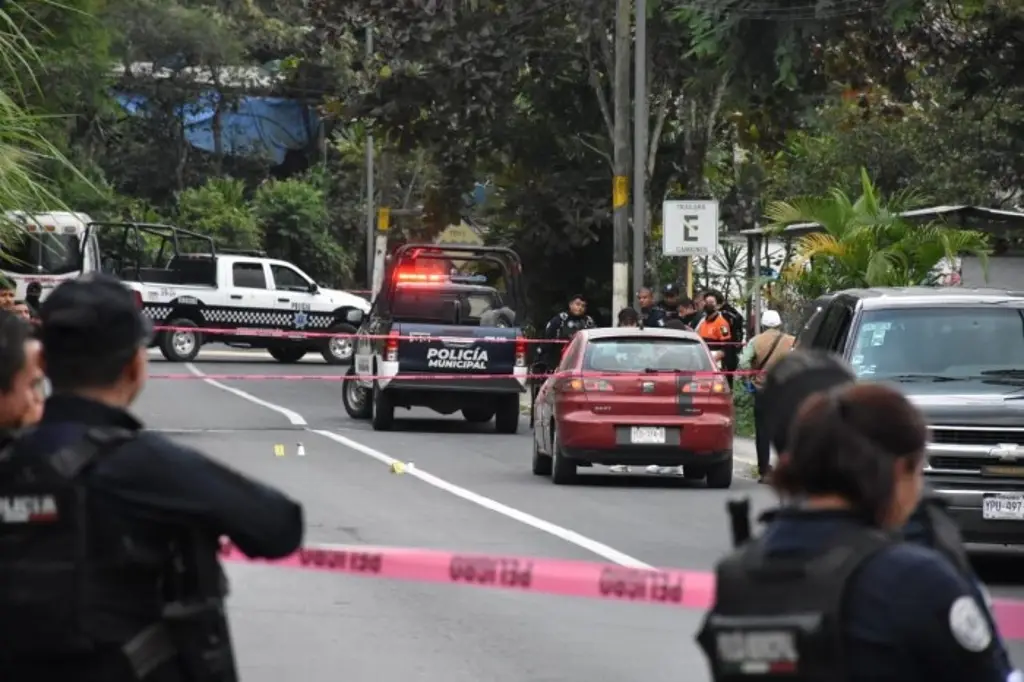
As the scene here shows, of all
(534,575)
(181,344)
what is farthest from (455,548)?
(181,344)

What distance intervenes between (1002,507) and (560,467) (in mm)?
7327

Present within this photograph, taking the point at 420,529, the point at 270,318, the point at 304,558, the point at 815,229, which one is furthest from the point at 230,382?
the point at 304,558


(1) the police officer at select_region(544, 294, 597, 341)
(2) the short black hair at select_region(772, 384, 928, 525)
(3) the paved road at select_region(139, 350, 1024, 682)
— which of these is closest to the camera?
(2) the short black hair at select_region(772, 384, 928, 525)

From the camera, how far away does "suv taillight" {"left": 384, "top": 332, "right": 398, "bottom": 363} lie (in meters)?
26.4

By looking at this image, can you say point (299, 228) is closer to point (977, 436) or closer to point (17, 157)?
point (17, 157)

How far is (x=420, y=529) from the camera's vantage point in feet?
52.1

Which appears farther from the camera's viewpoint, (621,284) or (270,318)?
(270,318)

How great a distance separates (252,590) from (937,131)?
87.9ft

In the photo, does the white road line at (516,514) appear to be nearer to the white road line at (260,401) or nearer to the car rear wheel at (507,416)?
the car rear wheel at (507,416)

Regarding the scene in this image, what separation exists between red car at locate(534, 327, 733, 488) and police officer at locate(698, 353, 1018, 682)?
1555 cm

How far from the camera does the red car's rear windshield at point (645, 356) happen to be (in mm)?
20047

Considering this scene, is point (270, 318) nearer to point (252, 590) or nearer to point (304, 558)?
point (252, 590)

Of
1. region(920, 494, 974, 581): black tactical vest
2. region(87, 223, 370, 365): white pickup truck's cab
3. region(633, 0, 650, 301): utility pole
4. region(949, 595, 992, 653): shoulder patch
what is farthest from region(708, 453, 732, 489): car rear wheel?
region(87, 223, 370, 365): white pickup truck's cab

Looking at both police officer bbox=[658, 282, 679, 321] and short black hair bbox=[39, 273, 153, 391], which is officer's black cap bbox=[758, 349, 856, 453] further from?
police officer bbox=[658, 282, 679, 321]
